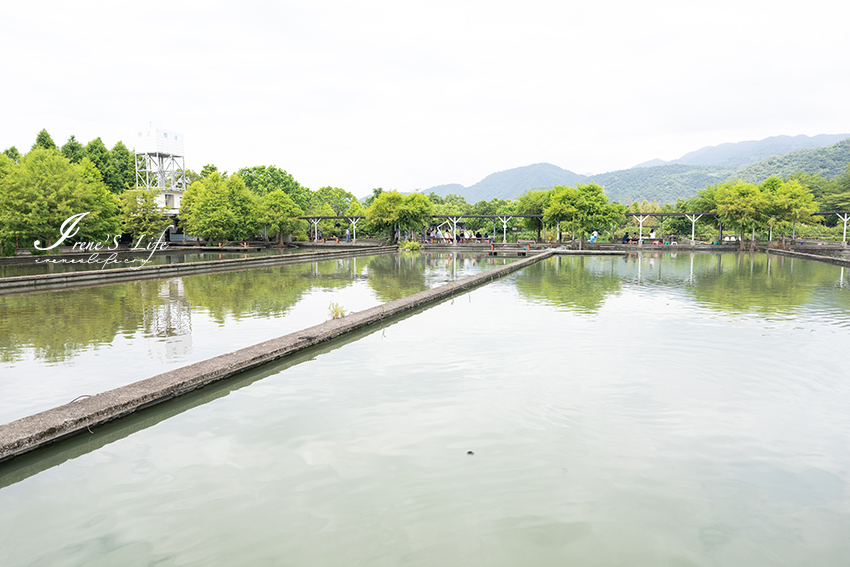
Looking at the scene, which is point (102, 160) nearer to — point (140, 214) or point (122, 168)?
point (122, 168)

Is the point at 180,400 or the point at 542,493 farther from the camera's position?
the point at 180,400

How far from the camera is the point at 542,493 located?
13.7 feet

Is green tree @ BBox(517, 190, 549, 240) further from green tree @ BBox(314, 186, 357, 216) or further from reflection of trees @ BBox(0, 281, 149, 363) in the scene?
reflection of trees @ BBox(0, 281, 149, 363)

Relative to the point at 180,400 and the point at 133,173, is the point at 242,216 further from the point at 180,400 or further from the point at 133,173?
the point at 180,400

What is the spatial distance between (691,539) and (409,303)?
985cm

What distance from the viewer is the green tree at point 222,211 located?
154ft

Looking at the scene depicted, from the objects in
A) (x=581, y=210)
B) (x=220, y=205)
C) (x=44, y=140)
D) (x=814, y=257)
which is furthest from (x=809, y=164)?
(x=44, y=140)

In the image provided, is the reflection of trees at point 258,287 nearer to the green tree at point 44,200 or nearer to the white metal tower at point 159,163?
the green tree at point 44,200

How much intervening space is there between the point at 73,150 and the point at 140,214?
71.8 feet

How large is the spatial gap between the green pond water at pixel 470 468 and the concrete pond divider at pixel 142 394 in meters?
0.15

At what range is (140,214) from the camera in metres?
44.8

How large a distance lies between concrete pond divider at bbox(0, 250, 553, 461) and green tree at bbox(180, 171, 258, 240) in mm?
40321

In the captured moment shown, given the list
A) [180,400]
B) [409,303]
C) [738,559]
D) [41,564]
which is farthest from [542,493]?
[409,303]

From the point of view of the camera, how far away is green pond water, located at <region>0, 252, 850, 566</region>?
3.54 meters
